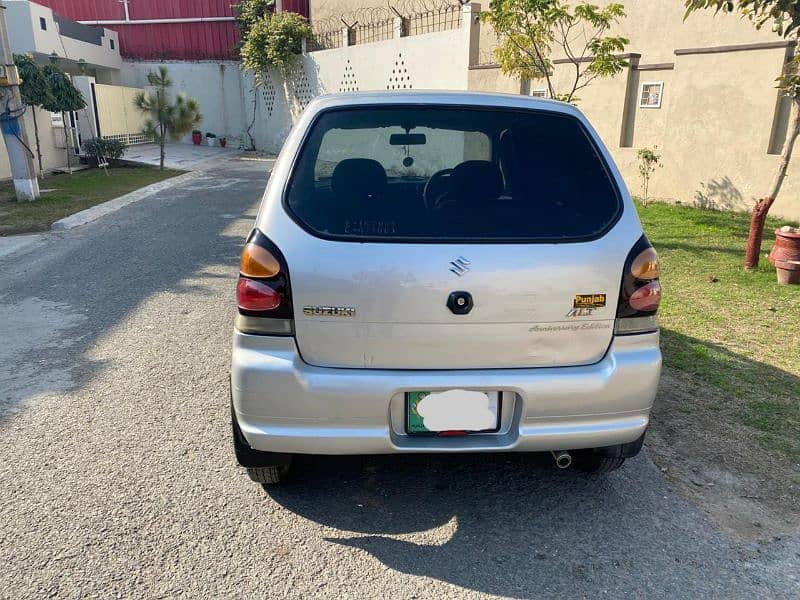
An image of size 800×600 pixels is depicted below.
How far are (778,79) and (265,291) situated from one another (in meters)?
5.79

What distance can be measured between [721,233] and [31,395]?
807 cm

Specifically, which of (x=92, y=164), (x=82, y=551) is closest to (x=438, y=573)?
(x=82, y=551)

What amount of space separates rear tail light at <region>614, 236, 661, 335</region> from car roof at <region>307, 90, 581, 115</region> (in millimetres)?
721

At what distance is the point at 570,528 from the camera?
2582 millimetres

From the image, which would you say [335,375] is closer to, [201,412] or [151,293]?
[201,412]

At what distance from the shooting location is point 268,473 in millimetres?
2703

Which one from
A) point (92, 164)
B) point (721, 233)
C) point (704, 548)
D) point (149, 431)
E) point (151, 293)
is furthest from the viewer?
point (92, 164)

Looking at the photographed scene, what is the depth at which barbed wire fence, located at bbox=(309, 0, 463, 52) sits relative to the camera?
50.1 feet

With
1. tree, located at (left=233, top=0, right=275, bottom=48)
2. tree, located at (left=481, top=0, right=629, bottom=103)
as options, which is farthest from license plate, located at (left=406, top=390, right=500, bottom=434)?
tree, located at (left=233, top=0, right=275, bottom=48)

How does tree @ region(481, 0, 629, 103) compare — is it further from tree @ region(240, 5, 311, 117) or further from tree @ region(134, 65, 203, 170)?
tree @ region(240, 5, 311, 117)

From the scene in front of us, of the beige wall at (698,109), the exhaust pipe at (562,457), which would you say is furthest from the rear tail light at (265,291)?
the beige wall at (698,109)

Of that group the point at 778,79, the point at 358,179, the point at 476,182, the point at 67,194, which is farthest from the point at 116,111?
the point at 476,182

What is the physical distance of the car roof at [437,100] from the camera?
2613 mm

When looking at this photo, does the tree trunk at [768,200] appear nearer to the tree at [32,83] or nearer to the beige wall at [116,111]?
the tree at [32,83]
